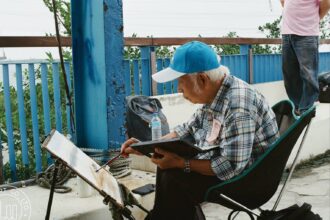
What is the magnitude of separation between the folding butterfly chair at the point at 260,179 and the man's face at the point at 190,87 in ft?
1.59

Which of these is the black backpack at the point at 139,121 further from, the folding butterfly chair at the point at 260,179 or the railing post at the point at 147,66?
the folding butterfly chair at the point at 260,179

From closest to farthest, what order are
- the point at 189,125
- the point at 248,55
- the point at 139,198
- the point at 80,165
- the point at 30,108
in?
the point at 80,165, the point at 189,125, the point at 139,198, the point at 30,108, the point at 248,55

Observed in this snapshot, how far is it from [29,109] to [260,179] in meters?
2.50

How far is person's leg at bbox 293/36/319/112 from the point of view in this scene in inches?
179

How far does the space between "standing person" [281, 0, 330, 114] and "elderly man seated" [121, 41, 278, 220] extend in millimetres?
2322

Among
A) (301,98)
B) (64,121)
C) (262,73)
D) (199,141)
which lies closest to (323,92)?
(262,73)

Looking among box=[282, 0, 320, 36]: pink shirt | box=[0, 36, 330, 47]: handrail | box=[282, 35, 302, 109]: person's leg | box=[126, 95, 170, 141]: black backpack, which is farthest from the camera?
box=[282, 35, 302, 109]: person's leg

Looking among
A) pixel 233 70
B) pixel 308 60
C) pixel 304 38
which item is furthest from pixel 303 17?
pixel 233 70

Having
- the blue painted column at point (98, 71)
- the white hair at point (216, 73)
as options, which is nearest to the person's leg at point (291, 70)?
the blue painted column at point (98, 71)

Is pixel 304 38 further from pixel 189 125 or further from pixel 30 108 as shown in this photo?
pixel 30 108

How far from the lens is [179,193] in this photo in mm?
2332

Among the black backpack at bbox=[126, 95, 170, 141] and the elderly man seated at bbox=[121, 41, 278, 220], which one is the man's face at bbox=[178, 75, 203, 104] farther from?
the black backpack at bbox=[126, 95, 170, 141]

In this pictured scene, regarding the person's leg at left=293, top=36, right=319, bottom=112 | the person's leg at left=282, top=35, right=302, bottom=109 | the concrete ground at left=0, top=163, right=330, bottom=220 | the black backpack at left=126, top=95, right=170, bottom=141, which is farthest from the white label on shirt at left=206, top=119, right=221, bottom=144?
the person's leg at left=282, top=35, right=302, bottom=109

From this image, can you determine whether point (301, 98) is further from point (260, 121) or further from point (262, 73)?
point (260, 121)
